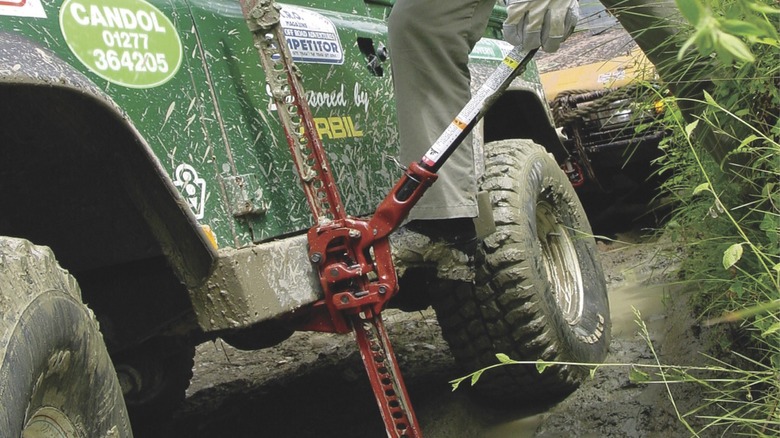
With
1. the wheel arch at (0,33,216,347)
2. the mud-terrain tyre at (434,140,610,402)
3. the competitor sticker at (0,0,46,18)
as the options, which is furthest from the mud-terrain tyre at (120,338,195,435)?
the competitor sticker at (0,0,46,18)

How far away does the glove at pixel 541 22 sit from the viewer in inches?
105

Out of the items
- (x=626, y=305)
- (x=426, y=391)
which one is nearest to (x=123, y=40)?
(x=426, y=391)

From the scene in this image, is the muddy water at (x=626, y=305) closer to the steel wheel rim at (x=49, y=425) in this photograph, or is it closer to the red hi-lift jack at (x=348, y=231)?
the red hi-lift jack at (x=348, y=231)

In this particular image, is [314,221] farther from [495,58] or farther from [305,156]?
[495,58]

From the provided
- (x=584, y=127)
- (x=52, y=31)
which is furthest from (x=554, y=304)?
(x=584, y=127)

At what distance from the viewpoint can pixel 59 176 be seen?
7.53 ft

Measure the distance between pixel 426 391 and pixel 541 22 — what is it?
1645mm

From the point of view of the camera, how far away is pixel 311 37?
2.85m

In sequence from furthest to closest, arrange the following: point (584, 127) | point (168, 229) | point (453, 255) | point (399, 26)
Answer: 1. point (584, 127)
2. point (453, 255)
3. point (399, 26)
4. point (168, 229)

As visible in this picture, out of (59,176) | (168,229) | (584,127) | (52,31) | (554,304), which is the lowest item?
(584,127)

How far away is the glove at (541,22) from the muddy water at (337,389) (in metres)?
1.12

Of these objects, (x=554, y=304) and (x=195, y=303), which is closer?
(x=195, y=303)

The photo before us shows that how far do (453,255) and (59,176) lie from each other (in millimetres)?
1181

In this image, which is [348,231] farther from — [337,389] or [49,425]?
[337,389]
